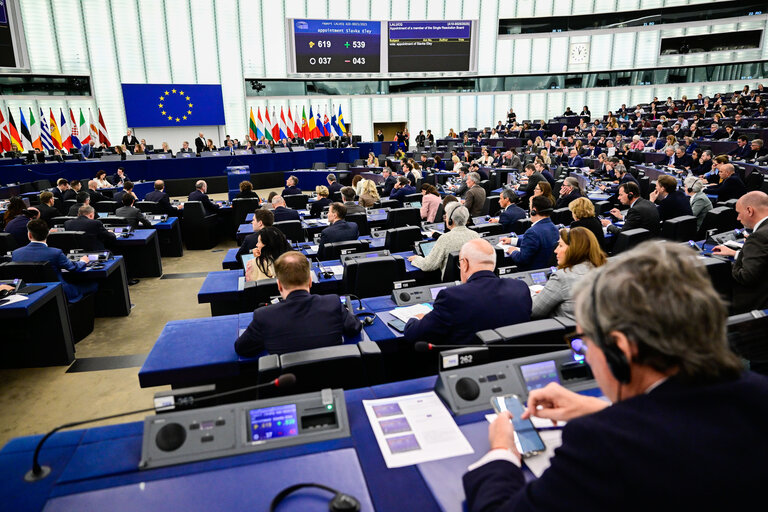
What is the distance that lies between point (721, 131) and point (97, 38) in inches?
795

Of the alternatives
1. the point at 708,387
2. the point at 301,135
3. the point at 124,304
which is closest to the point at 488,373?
the point at 708,387

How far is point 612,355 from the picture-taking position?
3.28 feet

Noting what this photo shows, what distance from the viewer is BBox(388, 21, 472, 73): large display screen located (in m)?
18.4

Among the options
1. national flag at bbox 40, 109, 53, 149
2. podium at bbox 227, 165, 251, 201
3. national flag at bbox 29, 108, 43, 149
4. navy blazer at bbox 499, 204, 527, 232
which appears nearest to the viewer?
navy blazer at bbox 499, 204, 527, 232

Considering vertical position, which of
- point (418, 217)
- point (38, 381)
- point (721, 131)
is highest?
point (721, 131)

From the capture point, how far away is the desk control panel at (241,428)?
59.1 inches

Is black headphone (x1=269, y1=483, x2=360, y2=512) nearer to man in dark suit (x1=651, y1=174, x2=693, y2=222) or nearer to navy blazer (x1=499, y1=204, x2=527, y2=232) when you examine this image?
navy blazer (x1=499, y1=204, x2=527, y2=232)

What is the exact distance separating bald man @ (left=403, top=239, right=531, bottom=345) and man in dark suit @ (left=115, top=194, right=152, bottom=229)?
601 cm

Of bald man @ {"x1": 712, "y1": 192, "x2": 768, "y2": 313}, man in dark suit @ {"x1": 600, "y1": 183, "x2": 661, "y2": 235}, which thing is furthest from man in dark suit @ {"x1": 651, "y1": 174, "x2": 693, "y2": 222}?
bald man @ {"x1": 712, "y1": 192, "x2": 768, "y2": 313}

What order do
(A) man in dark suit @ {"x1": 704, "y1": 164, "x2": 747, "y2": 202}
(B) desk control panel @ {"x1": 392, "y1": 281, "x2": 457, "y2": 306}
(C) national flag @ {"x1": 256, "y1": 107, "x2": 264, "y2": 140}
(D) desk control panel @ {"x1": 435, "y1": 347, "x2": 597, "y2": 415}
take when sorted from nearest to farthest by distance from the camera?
(D) desk control panel @ {"x1": 435, "y1": 347, "x2": 597, "y2": 415}
(B) desk control panel @ {"x1": 392, "y1": 281, "x2": 457, "y2": 306}
(A) man in dark suit @ {"x1": 704, "y1": 164, "x2": 747, "y2": 202}
(C) national flag @ {"x1": 256, "y1": 107, "x2": 264, "y2": 140}

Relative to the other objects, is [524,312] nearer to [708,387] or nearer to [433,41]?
[708,387]

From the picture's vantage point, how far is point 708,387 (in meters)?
0.92

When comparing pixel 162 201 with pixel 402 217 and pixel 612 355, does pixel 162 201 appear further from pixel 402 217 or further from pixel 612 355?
pixel 612 355

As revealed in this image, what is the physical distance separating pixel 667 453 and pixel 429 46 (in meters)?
19.8
